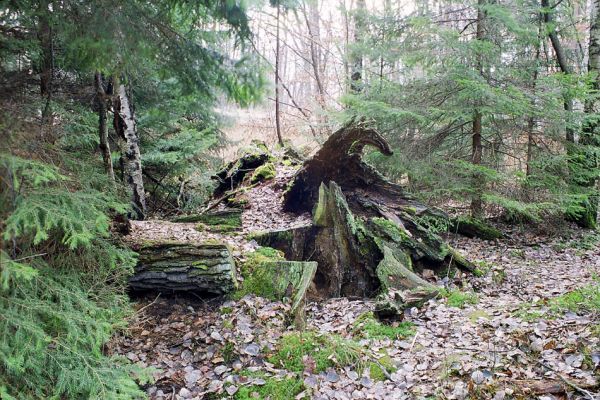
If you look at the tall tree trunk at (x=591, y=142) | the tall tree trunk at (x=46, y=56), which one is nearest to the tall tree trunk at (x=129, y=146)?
the tall tree trunk at (x=46, y=56)

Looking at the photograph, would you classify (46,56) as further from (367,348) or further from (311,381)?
(367,348)

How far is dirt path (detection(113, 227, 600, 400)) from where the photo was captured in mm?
3375

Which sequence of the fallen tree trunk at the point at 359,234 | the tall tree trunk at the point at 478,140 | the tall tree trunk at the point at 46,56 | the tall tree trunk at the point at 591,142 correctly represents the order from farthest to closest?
1. the tall tree trunk at the point at 591,142
2. the tall tree trunk at the point at 478,140
3. the fallen tree trunk at the point at 359,234
4. the tall tree trunk at the point at 46,56

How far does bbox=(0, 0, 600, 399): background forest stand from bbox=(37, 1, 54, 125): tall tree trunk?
0.02 metres

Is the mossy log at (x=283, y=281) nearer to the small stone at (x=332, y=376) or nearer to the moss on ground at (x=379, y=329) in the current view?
the moss on ground at (x=379, y=329)

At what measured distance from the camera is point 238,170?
952 centimetres

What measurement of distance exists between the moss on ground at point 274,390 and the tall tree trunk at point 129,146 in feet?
16.2

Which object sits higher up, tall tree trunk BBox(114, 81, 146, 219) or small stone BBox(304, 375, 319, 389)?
tall tree trunk BBox(114, 81, 146, 219)

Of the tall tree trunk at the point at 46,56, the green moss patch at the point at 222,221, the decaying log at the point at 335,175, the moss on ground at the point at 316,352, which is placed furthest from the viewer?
the decaying log at the point at 335,175

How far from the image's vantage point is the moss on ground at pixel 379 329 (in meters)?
4.57

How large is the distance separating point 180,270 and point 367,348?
2.43 m

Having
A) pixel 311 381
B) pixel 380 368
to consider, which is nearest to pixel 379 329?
pixel 380 368

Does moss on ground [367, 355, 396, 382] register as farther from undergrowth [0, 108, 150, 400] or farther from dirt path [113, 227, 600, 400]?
undergrowth [0, 108, 150, 400]

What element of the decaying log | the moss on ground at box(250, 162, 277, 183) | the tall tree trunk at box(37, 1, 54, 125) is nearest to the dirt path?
the tall tree trunk at box(37, 1, 54, 125)
